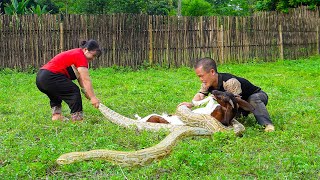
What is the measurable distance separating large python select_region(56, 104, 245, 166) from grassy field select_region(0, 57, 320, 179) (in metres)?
0.08

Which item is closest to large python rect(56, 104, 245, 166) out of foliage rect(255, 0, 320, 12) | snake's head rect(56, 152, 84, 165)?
snake's head rect(56, 152, 84, 165)

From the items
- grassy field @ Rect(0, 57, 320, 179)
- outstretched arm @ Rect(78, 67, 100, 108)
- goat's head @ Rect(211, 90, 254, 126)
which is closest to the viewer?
grassy field @ Rect(0, 57, 320, 179)

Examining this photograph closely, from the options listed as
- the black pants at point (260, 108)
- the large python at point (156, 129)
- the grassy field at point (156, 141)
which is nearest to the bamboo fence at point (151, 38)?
the grassy field at point (156, 141)

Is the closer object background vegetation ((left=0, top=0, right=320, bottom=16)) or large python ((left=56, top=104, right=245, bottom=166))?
large python ((left=56, top=104, right=245, bottom=166))

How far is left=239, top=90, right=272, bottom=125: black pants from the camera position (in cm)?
669

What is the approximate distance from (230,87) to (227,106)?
377 mm

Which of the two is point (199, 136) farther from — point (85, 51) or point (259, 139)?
point (85, 51)

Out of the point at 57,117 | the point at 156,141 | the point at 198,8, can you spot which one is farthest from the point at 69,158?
the point at 198,8

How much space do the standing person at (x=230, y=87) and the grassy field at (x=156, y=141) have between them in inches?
9.6

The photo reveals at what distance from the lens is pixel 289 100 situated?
936 centimetres

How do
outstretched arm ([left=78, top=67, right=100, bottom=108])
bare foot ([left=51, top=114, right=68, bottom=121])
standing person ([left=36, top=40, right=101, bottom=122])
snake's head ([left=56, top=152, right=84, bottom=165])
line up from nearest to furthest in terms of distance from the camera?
1. snake's head ([left=56, top=152, right=84, bottom=165])
2. outstretched arm ([left=78, top=67, right=100, bottom=108])
3. standing person ([left=36, top=40, right=101, bottom=122])
4. bare foot ([left=51, top=114, right=68, bottom=121])

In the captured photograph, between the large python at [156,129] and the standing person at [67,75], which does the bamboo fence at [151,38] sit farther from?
the large python at [156,129]

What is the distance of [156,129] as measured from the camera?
6.47 meters

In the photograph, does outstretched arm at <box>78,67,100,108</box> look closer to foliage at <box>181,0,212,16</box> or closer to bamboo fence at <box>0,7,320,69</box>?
bamboo fence at <box>0,7,320,69</box>
